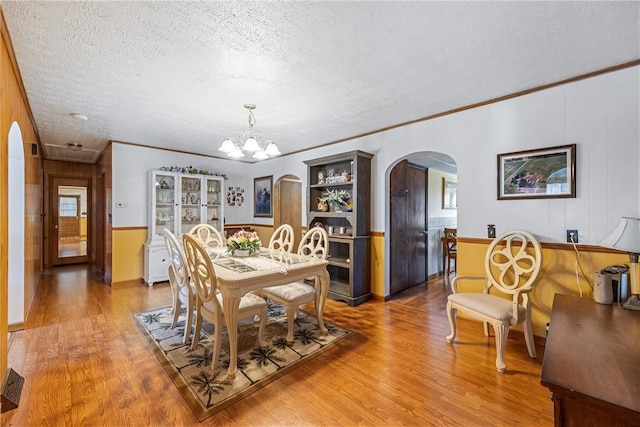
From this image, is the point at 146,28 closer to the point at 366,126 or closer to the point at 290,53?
the point at 290,53

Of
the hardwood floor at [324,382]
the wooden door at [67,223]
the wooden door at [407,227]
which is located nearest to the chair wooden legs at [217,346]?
the hardwood floor at [324,382]

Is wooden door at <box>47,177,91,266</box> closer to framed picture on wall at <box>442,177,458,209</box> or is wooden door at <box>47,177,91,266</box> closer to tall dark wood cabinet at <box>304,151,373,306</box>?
tall dark wood cabinet at <box>304,151,373,306</box>

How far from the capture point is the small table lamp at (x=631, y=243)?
A: 69.6 inches

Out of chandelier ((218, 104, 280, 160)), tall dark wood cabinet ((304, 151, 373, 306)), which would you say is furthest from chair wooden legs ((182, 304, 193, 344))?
tall dark wood cabinet ((304, 151, 373, 306))

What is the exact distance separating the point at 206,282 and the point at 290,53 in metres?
1.88

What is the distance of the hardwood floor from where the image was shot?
1.70 metres

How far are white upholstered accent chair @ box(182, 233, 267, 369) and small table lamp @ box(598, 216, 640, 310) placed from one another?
2.53 meters

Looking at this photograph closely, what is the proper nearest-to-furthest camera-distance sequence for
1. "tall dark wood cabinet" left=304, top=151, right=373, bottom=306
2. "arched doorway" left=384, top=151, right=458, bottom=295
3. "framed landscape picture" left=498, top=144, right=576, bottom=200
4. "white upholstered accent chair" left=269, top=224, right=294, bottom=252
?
1. "framed landscape picture" left=498, top=144, right=576, bottom=200
2. "white upholstered accent chair" left=269, top=224, right=294, bottom=252
3. "tall dark wood cabinet" left=304, top=151, right=373, bottom=306
4. "arched doorway" left=384, top=151, right=458, bottom=295

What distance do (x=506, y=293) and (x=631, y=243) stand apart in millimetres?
1098

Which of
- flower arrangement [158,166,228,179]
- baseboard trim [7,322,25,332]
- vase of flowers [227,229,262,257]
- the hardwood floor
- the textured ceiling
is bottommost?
the hardwood floor

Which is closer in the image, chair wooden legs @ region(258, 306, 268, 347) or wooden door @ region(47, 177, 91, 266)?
chair wooden legs @ region(258, 306, 268, 347)

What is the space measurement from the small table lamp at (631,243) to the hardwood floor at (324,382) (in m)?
0.82

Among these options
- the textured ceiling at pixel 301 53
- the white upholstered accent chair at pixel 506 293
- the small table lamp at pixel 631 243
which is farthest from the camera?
the white upholstered accent chair at pixel 506 293

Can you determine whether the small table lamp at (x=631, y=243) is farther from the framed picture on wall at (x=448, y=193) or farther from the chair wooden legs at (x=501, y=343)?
the framed picture on wall at (x=448, y=193)
